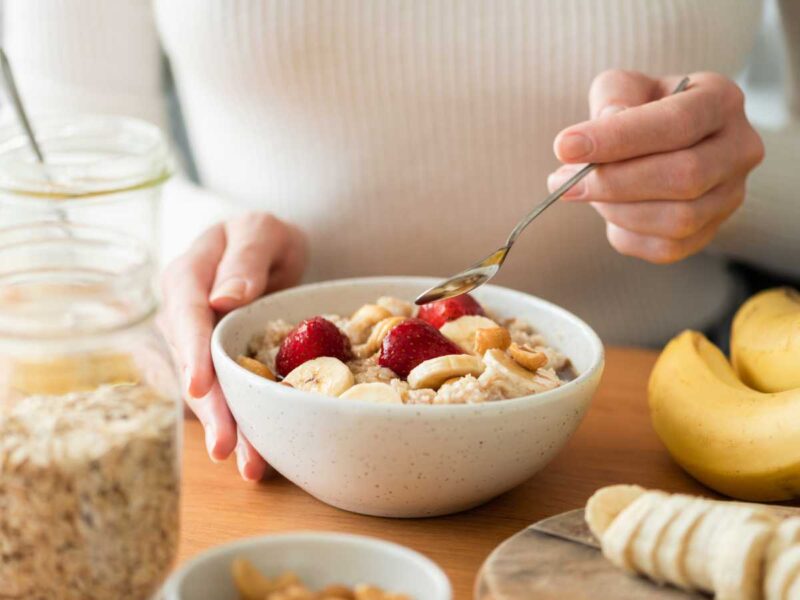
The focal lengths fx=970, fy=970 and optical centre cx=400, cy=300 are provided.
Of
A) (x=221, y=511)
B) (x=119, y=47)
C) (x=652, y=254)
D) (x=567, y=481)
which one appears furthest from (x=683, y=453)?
(x=119, y=47)

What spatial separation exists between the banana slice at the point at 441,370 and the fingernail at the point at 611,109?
26 centimetres

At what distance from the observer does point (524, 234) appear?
1.14m

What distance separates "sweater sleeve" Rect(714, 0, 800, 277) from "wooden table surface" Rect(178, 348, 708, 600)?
44 cm

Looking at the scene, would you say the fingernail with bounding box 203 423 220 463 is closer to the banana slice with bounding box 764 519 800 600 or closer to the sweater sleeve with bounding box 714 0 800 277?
the banana slice with bounding box 764 519 800 600

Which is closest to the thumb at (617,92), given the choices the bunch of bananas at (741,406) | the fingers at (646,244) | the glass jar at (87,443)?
the fingers at (646,244)

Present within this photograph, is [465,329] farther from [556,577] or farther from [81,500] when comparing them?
[81,500]

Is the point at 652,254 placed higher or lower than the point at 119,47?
lower

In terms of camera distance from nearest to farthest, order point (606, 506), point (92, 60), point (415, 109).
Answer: point (606, 506) → point (415, 109) → point (92, 60)

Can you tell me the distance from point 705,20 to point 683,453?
21.9 inches

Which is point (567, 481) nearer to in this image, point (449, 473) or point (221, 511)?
point (449, 473)

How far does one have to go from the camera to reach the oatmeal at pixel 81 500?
0.46 meters

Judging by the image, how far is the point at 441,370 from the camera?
2.10 feet

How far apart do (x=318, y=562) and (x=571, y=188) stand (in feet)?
1.39

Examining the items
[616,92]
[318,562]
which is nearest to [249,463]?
[318,562]
